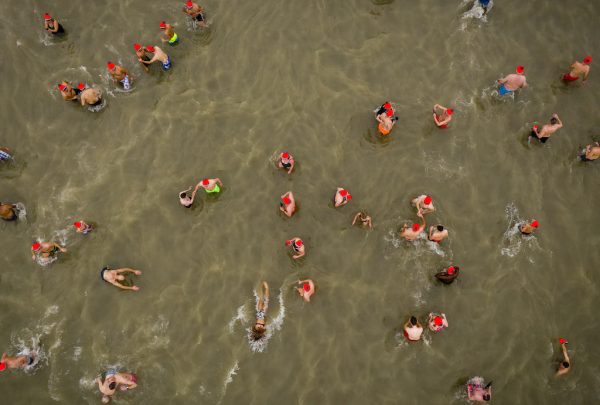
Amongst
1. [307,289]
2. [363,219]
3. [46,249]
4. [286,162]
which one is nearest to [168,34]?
[286,162]

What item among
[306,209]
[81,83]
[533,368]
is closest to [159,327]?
[306,209]

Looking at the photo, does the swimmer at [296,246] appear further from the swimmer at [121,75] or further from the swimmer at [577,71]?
the swimmer at [577,71]

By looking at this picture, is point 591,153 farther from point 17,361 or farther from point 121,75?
point 17,361

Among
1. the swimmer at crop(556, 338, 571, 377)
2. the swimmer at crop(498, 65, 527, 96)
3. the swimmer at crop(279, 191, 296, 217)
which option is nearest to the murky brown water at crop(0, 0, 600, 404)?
the swimmer at crop(556, 338, 571, 377)

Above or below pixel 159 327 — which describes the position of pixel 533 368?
above

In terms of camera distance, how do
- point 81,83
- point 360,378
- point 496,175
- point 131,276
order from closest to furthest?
1. point 360,378
2. point 131,276
3. point 496,175
4. point 81,83

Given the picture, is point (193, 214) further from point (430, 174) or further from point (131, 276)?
point (430, 174)
